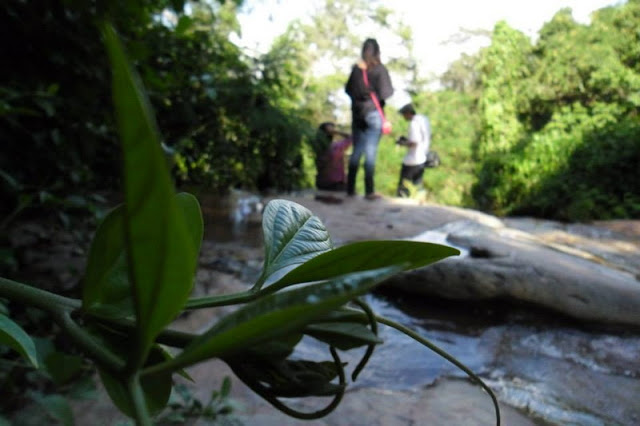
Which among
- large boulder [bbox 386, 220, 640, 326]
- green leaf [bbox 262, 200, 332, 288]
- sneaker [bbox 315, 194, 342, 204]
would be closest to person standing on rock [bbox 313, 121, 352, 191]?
sneaker [bbox 315, 194, 342, 204]

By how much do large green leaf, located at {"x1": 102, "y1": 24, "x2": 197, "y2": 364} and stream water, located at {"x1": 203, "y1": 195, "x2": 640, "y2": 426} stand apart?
905 mm

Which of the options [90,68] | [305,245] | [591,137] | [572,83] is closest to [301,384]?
[305,245]

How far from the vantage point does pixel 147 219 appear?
17 centimetres

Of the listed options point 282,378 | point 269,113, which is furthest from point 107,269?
point 269,113

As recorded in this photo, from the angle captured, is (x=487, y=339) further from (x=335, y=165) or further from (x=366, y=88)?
(x=335, y=165)

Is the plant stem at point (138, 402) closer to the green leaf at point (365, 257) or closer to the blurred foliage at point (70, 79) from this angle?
the green leaf at point (365, 257)

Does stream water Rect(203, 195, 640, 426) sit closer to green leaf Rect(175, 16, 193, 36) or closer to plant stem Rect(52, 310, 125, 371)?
plant stem Rect(52, 310, 125, 371)

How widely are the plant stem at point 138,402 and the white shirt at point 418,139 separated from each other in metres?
7.14

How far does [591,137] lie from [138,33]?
8285mm

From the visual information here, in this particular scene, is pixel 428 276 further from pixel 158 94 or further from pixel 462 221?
pixel 462 221

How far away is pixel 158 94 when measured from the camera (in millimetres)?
2080

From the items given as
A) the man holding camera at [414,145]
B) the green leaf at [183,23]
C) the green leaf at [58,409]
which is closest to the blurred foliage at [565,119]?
the man holding camera at [414,145]

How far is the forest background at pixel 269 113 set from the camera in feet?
5.65

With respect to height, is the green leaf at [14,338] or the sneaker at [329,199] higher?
the green leaf at [14,338]
